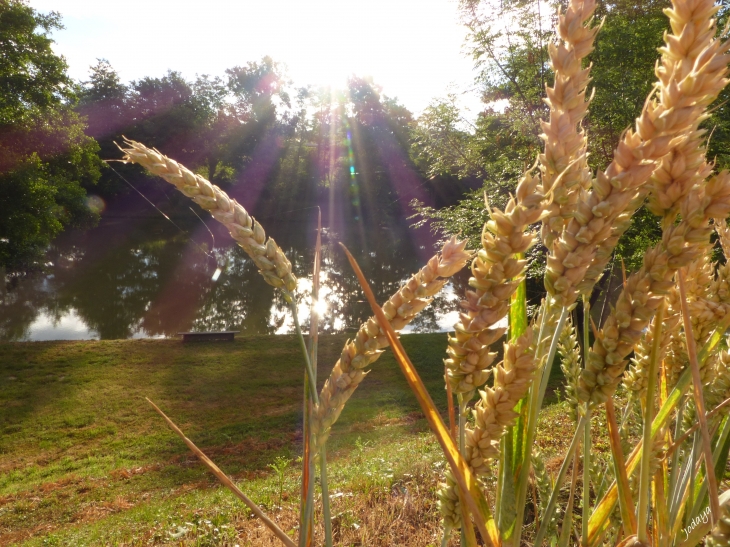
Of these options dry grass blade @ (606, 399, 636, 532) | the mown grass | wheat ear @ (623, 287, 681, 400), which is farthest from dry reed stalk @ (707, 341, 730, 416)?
the mown grass

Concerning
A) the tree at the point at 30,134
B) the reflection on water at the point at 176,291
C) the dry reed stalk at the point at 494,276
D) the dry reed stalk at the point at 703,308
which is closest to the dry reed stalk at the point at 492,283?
the dry reed stalk at the point at 494,276

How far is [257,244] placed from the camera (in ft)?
2.54

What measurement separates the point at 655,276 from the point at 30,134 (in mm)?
21210

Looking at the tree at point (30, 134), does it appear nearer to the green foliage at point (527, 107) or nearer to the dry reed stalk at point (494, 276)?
the green foliage at point (527, 107)

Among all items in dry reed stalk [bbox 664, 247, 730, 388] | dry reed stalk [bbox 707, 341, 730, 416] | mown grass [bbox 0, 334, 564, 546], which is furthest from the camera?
mown grass [bbox 0, 334, 564, 546]

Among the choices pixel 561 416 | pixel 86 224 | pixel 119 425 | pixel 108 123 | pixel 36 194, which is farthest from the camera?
pixel 108 123

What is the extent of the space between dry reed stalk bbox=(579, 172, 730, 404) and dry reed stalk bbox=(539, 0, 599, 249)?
13 centimetres

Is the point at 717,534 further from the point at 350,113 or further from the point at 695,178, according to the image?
the point at 350,113

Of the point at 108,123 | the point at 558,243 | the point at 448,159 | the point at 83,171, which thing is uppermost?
the point at 108,123

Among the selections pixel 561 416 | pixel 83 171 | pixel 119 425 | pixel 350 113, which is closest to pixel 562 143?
pixel 561 416

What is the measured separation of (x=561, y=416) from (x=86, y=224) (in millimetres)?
24943

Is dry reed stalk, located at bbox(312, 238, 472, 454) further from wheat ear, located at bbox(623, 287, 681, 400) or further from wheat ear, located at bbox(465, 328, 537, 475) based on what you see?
wheat ear, located at bbox(623, 287, 681, 400)

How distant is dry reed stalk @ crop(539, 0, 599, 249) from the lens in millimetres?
698

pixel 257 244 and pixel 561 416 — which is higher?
pixel 257 244
